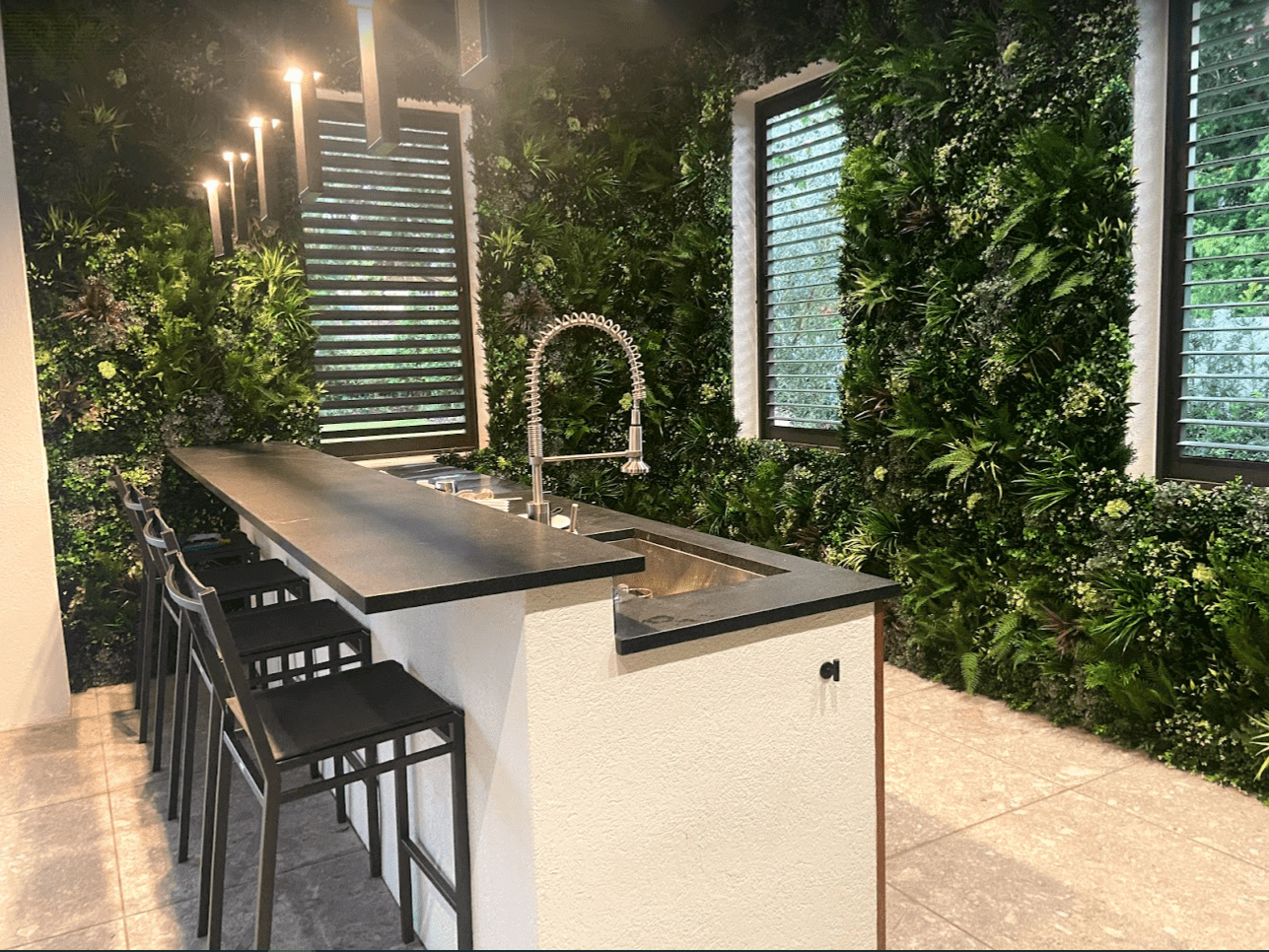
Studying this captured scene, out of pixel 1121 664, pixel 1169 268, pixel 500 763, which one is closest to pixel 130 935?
pixel 500 763

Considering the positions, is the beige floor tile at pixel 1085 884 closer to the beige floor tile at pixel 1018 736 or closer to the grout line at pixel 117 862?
the beige floor tile at pixel 1018 736

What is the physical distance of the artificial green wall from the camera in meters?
3.14

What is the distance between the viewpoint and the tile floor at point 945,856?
2.29 metres

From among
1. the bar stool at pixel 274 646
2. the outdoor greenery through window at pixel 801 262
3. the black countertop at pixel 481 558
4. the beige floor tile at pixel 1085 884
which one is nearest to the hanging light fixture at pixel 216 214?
the black countertop at pixel 481 558

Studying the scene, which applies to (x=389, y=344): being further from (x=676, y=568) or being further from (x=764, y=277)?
(x=676, y=568)

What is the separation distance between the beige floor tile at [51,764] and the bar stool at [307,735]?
1.27 metres

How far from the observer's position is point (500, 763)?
1783mm

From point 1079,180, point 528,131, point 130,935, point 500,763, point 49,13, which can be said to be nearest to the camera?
point 500,763

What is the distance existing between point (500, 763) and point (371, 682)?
473 millimetres

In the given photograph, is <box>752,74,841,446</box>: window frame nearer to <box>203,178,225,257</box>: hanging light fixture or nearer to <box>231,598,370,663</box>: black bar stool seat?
<box>203,178,225,257</box>: hanging light fixture

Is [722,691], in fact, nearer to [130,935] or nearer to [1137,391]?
[130,935]

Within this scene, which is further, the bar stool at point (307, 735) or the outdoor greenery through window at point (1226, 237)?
the outdoor greenery through window at point (1226, 237)

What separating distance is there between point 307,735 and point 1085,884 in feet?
6.38

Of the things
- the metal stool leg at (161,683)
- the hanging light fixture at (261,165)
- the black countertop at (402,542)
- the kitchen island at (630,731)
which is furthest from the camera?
the hanging light fixture at (261,165)
